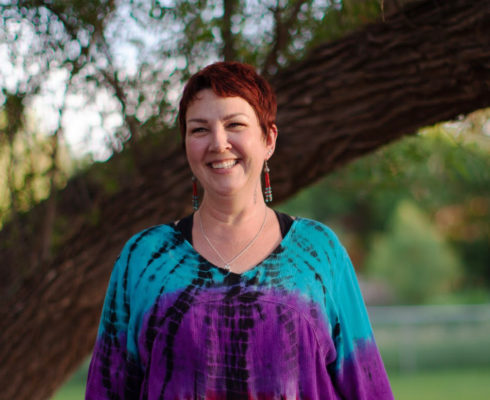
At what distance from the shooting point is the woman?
5.57ft

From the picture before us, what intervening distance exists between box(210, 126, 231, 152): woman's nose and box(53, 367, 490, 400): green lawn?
40.5 ft

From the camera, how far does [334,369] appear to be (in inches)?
70.9

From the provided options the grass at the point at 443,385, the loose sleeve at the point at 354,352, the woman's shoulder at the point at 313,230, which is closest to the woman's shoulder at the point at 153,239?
the woman's shoulder at the point at 313,230

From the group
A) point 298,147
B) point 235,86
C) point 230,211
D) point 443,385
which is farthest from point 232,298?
point 443,385

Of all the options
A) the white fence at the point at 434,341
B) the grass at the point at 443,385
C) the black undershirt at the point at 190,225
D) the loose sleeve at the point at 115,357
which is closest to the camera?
the loose sleeve at the point at 115,357

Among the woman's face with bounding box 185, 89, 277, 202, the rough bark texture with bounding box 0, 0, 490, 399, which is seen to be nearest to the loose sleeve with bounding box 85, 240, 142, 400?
the woman's face with bounding box 185, 89, 277, 202

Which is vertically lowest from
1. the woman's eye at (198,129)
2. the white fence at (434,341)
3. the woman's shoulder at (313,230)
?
the white fence at (434,341)

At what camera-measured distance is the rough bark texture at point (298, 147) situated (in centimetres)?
247

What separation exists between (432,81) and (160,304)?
1495mm

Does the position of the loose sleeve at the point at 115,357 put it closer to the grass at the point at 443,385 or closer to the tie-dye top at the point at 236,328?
the tie-dye top at the point at 236,328

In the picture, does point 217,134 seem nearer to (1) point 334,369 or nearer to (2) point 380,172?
(1) point 334,369

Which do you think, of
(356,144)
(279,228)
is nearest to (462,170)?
(356,144)

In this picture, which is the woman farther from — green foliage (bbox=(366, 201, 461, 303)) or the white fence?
green foliage (bbox=(366, 201, 461, 303))

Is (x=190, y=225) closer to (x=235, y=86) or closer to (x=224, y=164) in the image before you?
(x=224, y=164)
